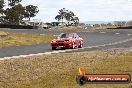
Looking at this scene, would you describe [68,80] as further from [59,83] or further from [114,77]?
[114,77]

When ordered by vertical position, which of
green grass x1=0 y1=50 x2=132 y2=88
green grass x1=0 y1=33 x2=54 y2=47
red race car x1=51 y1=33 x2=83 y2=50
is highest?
green grass x1=0 y1=50 x2=132 y2=88

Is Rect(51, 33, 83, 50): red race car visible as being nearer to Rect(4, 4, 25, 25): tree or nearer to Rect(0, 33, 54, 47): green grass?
Rect(0, 33, 54, 47): green grass

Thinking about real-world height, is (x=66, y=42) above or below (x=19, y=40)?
above

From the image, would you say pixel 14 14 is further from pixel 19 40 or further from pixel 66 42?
pixel 66 42

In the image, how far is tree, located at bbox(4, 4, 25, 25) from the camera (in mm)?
127875

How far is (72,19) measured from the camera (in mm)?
189875

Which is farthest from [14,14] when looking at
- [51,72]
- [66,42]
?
[51,72]

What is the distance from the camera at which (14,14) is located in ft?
419

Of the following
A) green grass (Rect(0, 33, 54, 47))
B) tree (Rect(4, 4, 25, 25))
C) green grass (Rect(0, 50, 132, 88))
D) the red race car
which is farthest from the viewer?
tree (Rect(4, 4, 25, 25))

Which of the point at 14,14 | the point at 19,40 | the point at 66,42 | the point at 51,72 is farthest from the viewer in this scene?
the point at 14,14

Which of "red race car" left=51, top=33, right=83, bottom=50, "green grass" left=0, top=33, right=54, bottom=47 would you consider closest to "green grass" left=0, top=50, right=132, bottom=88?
"red race car" left=51, top=33, right=83, bottom=50

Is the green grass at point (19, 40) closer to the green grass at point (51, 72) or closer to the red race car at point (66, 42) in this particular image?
the red race car at point (66, 42)

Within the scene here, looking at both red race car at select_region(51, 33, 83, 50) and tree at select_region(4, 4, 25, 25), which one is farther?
tree at select_region(4, 4, 25, 25)

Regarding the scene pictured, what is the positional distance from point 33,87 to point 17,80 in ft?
4.81
